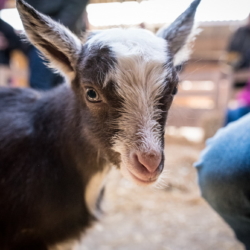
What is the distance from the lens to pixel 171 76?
4.37ft

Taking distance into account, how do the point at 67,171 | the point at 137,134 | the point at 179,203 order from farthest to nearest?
1. the point at 179,203
2. the point at 67,171
3. the point at 137,134

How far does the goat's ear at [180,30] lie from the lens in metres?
1.56

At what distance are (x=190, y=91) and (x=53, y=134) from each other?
4.63 m

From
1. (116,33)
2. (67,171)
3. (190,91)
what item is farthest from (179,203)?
(190,91)

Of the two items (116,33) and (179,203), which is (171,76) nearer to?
(116,33)

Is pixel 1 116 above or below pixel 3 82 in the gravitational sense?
above

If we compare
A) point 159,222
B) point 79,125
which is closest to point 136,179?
Answer: point 79,125

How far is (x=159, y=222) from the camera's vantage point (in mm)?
2520

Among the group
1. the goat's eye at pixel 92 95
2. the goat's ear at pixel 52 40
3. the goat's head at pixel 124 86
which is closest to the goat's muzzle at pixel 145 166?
the goat's head at pixel 124 86

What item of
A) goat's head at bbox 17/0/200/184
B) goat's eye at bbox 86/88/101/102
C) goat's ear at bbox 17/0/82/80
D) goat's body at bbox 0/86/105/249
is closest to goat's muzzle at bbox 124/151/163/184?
goat's head at bbox 17/0/200/184

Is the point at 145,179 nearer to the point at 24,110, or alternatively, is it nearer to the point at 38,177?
the point at 38,177

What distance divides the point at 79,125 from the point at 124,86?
16.1 inches

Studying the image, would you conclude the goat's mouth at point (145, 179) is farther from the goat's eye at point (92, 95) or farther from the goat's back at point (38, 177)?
the goat's back at point (38, 177)

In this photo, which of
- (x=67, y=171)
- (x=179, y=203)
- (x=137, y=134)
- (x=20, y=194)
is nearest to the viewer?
(x=137, y=134)
